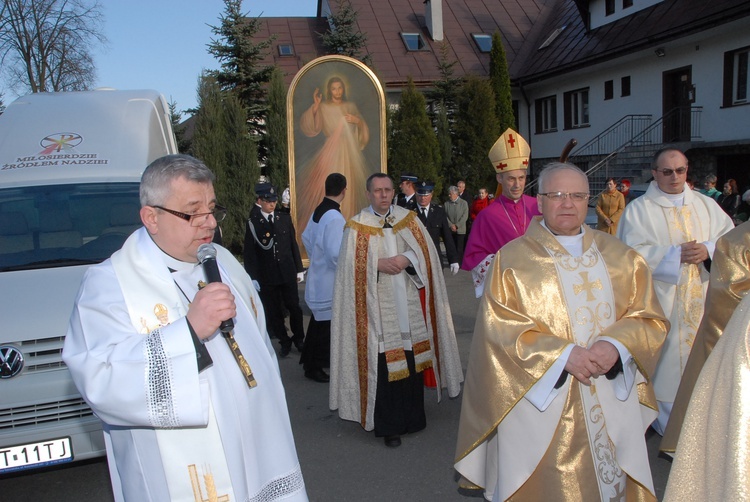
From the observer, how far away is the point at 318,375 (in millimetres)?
6902

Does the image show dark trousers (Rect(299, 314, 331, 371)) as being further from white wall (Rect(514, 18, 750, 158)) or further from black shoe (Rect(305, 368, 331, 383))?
white wall (Rect(514, 18, 750, 158))

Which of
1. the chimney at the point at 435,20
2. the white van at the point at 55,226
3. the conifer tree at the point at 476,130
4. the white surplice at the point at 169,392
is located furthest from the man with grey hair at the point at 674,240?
the chimney at the point at 435,20

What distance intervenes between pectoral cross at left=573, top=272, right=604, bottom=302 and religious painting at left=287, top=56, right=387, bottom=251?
10900 mm

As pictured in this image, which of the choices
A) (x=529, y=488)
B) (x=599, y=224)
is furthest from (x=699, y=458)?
(x=599, y=224)

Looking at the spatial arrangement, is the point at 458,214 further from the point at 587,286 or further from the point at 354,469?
the point at 587,286

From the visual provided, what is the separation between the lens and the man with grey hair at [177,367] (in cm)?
198

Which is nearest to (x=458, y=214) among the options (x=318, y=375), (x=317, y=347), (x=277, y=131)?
(x=317, y=347)

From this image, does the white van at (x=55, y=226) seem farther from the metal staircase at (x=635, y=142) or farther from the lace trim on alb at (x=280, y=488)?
the metal staircase at (x=635, y=142)

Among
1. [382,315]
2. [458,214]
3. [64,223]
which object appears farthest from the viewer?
[458,214]

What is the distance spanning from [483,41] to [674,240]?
85.3 feet

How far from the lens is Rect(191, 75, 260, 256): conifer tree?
59.9ft

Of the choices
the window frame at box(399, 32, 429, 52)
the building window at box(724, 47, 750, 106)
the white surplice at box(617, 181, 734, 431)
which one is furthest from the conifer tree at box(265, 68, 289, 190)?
the white surplice at box(617, 181, 734, 431)

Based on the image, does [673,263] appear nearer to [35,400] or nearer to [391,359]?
[391,359]

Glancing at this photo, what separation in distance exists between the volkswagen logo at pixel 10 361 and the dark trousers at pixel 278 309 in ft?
13.3
